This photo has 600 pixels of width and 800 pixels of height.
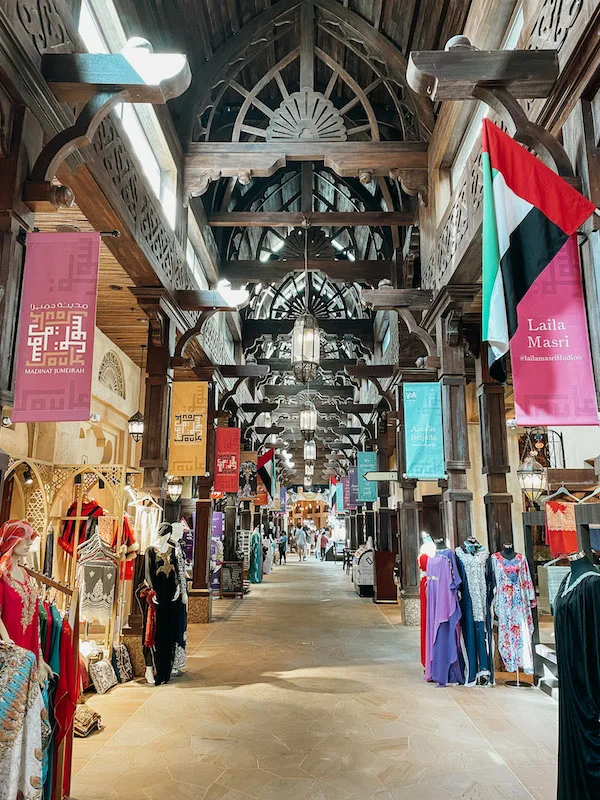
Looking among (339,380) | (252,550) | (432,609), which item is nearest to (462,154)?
(432,609)

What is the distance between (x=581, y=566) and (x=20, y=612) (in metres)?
3.60

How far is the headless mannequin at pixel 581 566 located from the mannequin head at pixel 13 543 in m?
3.65

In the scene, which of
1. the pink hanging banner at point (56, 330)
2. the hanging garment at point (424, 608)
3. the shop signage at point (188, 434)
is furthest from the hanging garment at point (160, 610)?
the pink hanging banner at point (56, 330)

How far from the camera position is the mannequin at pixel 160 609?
287 inches

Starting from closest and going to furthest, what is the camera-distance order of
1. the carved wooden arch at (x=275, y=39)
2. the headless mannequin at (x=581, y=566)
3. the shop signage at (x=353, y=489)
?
the headless mannequin at (x=581, y=566) < the carved wooden arch at (x=275, y=39) < the shop signage at (x=353, y=489)

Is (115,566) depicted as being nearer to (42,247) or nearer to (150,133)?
(42,247)

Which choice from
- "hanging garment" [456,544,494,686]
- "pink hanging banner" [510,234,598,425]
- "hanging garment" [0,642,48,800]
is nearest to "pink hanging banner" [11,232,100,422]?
"hanging garment" [0,642,48,800]

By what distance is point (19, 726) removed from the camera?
9.98ft

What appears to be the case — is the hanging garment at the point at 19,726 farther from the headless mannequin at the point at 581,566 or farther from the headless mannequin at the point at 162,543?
the headless mannequin at the point at 162,543

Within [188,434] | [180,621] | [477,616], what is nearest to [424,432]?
[477,616]

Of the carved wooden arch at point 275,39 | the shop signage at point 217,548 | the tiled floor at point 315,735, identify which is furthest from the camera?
the shop signage at point 217,548

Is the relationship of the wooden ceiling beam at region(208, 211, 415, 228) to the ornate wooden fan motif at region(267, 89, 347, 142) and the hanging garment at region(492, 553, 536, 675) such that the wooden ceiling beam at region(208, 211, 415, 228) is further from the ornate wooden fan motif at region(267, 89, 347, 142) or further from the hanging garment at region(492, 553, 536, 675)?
the hanging garment at region(492, 553, 536, 675)

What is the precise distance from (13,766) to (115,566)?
15.5ft

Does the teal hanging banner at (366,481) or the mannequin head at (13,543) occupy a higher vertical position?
the teal hanging banner at (366,481)
